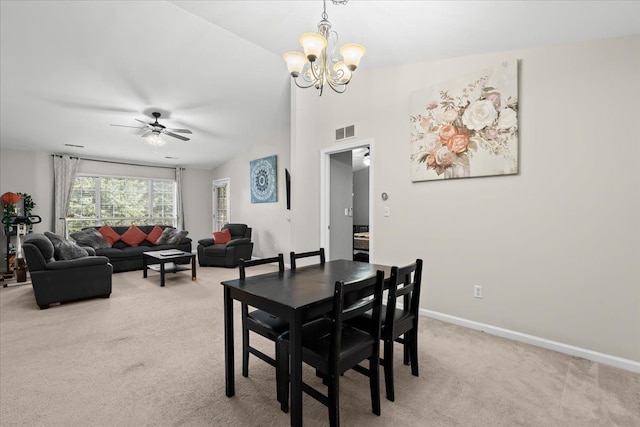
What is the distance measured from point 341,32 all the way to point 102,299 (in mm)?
4352

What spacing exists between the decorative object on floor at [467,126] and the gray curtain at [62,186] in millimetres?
6982

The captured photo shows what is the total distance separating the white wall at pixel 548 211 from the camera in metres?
2.28

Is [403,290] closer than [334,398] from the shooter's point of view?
No

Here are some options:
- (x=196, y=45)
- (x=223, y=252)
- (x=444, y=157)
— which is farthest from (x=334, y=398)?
(x=223, y=252)

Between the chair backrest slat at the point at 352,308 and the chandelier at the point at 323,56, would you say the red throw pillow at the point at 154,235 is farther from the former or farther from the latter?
the chair backrest slat at the point at 352,308

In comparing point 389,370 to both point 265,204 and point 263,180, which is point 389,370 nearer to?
point 265,204

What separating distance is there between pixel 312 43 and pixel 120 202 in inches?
280

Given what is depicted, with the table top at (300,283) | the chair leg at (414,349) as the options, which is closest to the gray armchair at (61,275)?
the table top at (300,283)

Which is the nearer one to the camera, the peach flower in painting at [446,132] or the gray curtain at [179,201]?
the peach flower in painting at [446,132]

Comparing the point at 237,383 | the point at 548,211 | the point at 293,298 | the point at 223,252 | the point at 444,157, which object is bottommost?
the point at 237,383

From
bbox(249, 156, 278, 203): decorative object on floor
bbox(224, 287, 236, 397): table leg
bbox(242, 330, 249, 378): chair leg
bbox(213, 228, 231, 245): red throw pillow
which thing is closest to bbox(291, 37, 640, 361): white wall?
bbox(242, 330, 249, 378): chair leg

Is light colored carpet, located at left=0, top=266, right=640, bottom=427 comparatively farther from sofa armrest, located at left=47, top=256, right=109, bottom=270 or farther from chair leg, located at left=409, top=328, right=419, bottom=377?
sofa armrest, located at left=47, top=256, right=109, bottom=270

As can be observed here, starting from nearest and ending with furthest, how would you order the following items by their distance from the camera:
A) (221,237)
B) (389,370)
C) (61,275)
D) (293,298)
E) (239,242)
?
1. (293,298)
2. (389,370)
3. (61,275)
4. (239,242)
5. (221,237)

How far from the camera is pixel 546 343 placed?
8.48 feet
